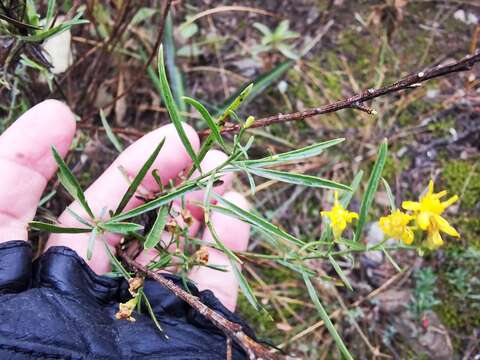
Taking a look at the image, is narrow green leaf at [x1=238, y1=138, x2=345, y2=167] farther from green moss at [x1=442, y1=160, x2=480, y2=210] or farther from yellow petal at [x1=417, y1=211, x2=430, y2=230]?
green moss at [x1=442, y1=160, x2=480, y2=210]

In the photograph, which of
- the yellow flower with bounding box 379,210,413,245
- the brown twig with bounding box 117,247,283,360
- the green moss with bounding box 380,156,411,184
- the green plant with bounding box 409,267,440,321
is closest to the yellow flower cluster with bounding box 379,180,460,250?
A: the yellow flower with bounding box 379,210,413,245

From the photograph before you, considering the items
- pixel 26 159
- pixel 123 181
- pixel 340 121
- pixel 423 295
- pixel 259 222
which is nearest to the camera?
pixel 259 222

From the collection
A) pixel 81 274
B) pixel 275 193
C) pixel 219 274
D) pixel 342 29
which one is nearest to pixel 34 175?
pixel 81 274

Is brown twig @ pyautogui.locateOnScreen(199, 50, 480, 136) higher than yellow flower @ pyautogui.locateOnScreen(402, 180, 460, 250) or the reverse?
higher

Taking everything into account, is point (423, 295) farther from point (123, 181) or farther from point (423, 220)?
point (123, 181)

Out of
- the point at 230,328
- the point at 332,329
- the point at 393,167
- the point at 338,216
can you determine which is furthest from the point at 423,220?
the point at 393,167

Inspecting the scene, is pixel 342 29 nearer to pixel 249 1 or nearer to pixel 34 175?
pixel 249 1
